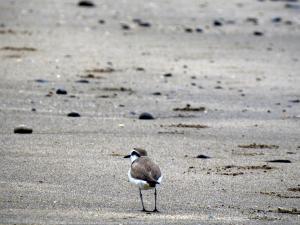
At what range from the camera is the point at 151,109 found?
1357 cm

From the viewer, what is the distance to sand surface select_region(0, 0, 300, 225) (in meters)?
8.47

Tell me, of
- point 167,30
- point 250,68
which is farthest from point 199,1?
point 250,68

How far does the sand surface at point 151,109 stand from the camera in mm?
8469

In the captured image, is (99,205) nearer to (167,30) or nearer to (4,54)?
(4,54)

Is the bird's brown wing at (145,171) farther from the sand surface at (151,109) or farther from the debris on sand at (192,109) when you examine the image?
the debris on sand at (192,109)

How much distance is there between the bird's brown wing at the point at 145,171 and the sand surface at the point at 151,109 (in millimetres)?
269

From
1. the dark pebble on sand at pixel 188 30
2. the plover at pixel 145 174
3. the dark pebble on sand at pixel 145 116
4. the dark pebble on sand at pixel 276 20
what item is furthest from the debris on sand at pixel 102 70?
the plover at pixel 145 174

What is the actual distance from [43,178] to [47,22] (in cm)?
1232

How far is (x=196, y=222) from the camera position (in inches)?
301

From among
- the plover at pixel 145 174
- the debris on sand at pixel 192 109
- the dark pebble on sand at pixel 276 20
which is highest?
the plover at pixel 145 174

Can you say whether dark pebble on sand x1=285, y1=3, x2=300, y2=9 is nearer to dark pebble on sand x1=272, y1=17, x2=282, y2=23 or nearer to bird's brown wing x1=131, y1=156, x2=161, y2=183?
dark pebble on sand x1=272, y1=17, x2=282, y2=23

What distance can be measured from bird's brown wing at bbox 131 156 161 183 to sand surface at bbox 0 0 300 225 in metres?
0.27

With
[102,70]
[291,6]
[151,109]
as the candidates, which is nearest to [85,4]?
[291,6]

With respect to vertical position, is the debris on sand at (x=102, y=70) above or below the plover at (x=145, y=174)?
below
